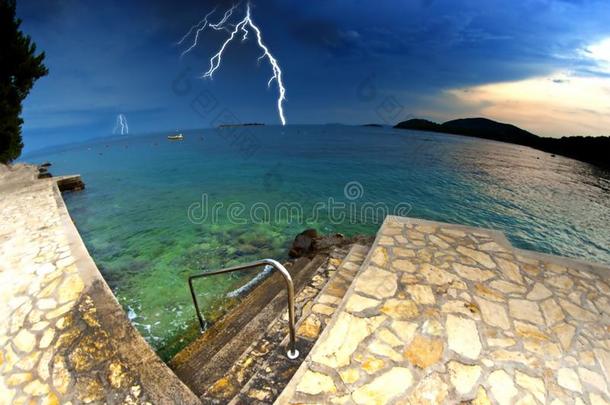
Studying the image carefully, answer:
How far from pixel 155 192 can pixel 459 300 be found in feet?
70.4

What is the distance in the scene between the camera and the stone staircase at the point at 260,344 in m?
2.95

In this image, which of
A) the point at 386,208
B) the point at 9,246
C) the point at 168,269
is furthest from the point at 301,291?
the point at 386,208

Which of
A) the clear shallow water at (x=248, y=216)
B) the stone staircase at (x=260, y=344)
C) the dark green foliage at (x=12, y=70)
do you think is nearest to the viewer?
the stone staircase at (x=260, y=344)

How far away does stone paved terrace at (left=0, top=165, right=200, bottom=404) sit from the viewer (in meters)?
2.99

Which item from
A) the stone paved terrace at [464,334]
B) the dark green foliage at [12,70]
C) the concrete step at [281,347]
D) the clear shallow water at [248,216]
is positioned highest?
the dark green foliage at [12,70]

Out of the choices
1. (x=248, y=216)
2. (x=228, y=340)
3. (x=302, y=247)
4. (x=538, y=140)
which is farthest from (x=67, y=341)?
(x=538, y=140)

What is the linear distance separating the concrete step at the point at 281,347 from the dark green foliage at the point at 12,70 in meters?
25.8

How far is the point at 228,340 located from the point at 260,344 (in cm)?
107

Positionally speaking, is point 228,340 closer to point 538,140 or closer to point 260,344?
point 260,344

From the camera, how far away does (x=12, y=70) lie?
58.4 feet

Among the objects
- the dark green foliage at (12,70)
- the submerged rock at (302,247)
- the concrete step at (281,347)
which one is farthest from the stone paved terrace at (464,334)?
the dark green foliage at (12,70)

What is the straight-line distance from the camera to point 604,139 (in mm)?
49594

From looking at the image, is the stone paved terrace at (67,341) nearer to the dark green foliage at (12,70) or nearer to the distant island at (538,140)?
the dark green foliage at (12,70)

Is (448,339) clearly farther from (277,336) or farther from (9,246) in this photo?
(9,246)
